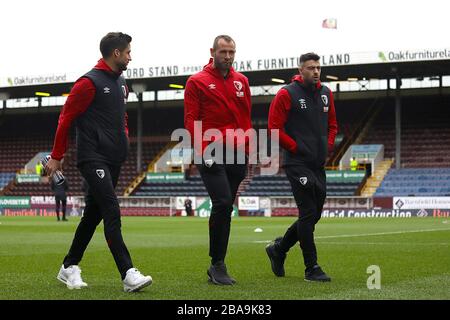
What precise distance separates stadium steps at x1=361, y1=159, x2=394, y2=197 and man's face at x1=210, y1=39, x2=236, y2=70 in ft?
116

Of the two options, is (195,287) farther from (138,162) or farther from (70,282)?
(138,162)

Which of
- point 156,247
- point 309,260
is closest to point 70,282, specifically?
point 309,260

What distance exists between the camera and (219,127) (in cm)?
825

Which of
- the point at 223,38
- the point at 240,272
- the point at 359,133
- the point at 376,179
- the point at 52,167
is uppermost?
the point at 223,38

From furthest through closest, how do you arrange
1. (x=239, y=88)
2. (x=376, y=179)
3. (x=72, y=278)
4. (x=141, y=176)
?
(x=141, y=176), (x=376, y=179), (x=239, y=88), (x=72, y=278)

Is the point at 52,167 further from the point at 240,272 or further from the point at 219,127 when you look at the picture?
the point at 240,272

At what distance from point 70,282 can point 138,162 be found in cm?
4338

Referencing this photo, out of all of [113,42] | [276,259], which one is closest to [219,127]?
[113,42]

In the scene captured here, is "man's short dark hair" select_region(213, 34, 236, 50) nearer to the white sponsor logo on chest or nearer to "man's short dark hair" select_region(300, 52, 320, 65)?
the white sponsor logo on chest

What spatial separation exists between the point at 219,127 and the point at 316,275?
170 cm

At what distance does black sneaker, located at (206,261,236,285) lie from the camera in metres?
7.92

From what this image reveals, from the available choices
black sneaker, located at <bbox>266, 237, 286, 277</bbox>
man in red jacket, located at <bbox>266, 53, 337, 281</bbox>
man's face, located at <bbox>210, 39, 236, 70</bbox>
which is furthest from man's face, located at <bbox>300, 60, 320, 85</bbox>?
black sneaker, located at <bbox>266, 237, 286, 277</bbox>

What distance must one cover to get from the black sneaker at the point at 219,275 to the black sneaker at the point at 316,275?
77cm
